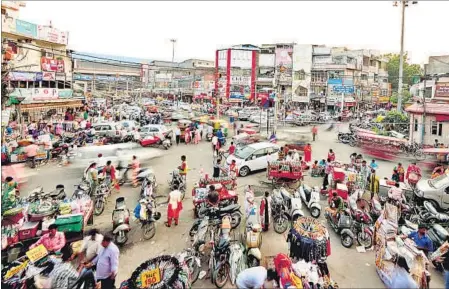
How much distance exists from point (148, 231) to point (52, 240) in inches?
93.0

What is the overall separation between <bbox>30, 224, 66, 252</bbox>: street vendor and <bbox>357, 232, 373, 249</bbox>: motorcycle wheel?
267 inches

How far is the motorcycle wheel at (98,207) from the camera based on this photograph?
32.4ft

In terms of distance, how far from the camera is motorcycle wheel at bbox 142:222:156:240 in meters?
8.45

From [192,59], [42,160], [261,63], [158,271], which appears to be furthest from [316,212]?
[192,59]

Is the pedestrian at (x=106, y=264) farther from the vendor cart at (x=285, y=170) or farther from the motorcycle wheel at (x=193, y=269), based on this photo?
the vendor cart at (x=285, y=170)

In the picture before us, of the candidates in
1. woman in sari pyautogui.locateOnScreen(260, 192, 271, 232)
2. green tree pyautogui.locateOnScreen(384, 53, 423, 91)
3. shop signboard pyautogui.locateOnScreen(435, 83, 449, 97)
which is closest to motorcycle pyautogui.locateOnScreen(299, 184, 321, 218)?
woman in sari pyautogui.locateOnScreen(260, 192, 271, 232)

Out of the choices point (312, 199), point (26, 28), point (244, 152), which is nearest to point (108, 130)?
point (244, 152)

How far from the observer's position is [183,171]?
39.3 ft

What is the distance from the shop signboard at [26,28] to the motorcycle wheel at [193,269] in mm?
25215

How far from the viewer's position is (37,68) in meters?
26.8

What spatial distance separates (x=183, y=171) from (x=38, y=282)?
21.7ft

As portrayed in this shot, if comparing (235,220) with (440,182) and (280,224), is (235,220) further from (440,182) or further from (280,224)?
(440,182)

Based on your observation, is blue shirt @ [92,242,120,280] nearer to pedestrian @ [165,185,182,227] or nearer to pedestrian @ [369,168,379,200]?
pedestrian @ [165,185,182,227]

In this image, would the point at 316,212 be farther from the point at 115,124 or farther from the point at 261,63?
the point at 261,63
